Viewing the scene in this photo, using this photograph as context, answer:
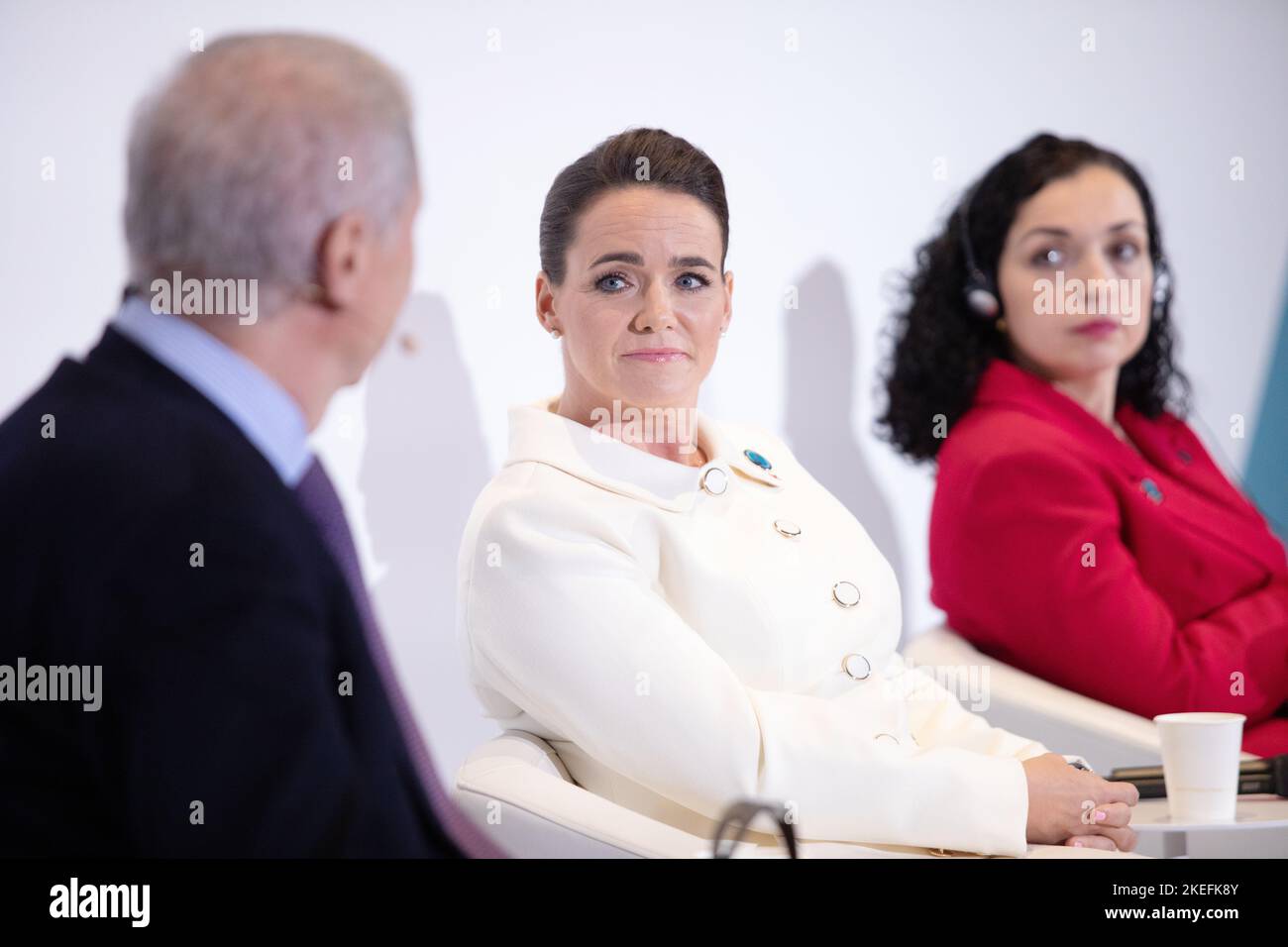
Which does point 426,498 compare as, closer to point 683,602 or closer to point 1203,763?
point 683,602

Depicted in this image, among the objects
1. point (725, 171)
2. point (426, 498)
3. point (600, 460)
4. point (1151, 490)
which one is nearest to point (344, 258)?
point (600, 460)

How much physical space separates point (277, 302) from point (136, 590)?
37 cm

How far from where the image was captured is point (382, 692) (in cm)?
154

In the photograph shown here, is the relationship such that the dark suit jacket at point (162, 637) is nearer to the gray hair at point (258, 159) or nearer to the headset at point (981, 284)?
the gray hair at point (258, 159)

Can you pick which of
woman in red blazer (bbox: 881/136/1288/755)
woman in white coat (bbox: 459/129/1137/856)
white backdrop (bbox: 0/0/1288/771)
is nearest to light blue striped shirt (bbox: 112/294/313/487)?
woman in white coat (bbox: 459/129/1137/856)

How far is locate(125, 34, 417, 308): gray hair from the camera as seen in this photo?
1556 mm

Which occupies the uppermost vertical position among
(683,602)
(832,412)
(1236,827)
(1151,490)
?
(832,412)

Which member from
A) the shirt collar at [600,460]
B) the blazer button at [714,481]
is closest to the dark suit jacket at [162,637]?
the shirt collar at [600,460]

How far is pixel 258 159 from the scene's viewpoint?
157cm

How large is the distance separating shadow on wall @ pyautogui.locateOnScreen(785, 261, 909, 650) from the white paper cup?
0.81 metres

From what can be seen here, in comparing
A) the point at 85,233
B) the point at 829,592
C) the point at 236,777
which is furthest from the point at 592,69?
the point at 236,777

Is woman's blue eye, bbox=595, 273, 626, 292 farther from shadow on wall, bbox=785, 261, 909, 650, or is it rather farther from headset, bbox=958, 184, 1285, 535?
headset, bbox=958, 184, 1285, 535

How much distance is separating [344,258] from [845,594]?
0.90m

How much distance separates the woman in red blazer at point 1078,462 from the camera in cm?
261
